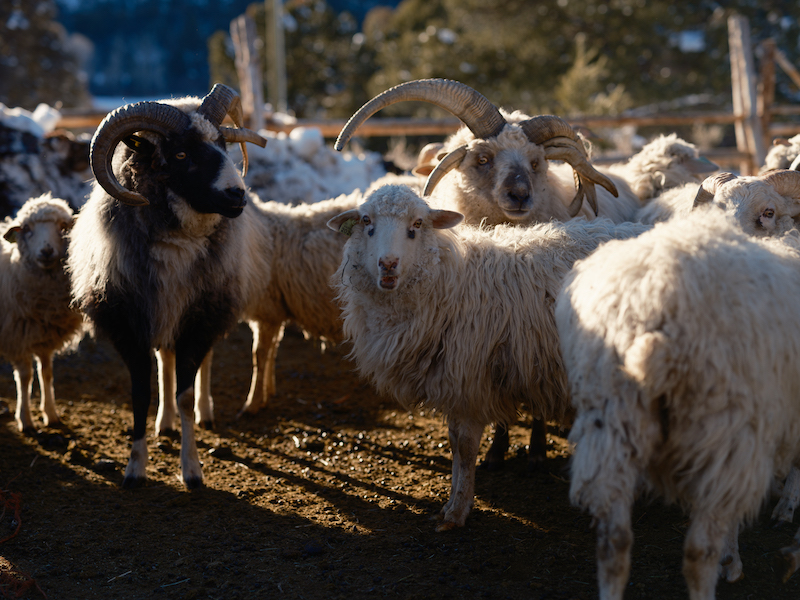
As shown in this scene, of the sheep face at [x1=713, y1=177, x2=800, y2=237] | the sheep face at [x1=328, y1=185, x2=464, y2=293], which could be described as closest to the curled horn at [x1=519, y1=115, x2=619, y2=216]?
the sheep face at [x1=713, y1=177, x2=800, y2=237]

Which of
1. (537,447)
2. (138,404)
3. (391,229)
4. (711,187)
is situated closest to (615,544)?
(391,229)

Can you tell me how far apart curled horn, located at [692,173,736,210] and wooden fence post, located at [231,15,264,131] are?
24.3 ft

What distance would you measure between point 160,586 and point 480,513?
1.68 meters

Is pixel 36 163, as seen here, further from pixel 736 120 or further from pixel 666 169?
pixel 736 120

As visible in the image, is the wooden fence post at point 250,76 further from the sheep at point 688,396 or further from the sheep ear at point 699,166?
the sheep at point 688,396

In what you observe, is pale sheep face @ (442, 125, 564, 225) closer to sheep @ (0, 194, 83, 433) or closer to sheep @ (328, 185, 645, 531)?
sheep @ (328, 185, 645, 531)

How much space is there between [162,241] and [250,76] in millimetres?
7148

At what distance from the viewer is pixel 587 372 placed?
2.44 m

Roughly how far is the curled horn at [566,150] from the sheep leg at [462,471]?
189cm

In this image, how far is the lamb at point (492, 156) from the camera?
4562mm

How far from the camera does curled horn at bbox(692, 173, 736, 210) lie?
3916mm

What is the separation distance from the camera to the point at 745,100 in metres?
11.5

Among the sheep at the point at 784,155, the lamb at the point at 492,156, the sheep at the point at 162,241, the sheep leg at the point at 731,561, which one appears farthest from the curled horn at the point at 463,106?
the sheep leg at the point at 731,561

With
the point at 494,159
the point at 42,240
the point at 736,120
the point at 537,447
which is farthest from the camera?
the point at 736,120
